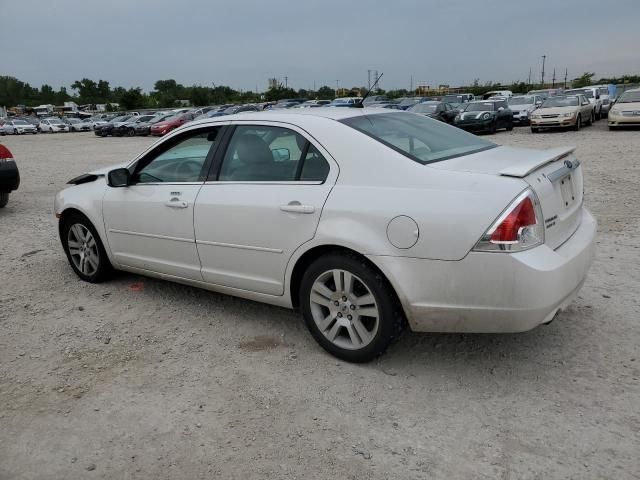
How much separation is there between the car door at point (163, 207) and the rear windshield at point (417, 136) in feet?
3.95

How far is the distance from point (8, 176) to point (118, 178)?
547 cm

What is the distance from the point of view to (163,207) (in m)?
4.39

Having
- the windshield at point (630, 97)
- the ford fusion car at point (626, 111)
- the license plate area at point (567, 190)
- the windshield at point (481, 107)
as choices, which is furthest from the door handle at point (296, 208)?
the windshield at point (481, 107)

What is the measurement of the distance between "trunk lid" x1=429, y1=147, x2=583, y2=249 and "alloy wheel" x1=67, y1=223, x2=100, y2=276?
3396 millimetres

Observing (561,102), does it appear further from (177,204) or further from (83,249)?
(177,204)

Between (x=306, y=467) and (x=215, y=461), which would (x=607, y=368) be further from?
→ (x=215, y=461)

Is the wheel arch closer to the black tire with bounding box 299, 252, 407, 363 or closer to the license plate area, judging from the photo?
the black tire with bounding box 299, 252, 407, 363

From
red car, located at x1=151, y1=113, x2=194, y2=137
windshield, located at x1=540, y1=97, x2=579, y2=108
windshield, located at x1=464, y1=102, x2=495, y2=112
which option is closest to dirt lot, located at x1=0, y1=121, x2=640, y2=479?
windshield, located at x1=540, y1=97, x2=579, y2=108

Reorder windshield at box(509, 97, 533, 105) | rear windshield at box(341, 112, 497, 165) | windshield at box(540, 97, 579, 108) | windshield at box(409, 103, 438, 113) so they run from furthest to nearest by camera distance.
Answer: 1. windshield at box(509, 97, 533, 105)
2. windshield at box(409, 103, 438, 113)
3. windshield at box(540, 97, 579, 108)
4. rear windshield at box(341, 112, 497, 165)

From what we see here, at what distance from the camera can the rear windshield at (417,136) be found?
357 cm

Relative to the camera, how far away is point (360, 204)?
335cm

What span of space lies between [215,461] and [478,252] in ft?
5.55

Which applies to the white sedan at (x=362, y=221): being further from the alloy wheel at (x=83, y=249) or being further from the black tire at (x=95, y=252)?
the alloy wheel at (x=83, y=249)

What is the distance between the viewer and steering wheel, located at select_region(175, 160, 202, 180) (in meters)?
4.32
